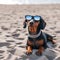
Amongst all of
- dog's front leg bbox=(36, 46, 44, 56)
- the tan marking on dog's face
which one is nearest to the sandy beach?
dog's front leg bbox=(36, 46, 44, 56)

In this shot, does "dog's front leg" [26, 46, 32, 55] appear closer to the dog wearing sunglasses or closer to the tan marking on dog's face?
the dog wearing sunglasses

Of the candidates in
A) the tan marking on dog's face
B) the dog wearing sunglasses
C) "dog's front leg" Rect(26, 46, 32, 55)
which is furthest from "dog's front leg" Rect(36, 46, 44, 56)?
the tan marking on dog's face

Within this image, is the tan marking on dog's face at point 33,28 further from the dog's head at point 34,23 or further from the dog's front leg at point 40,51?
the dog's front leg at point 40,51

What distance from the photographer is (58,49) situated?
445cm

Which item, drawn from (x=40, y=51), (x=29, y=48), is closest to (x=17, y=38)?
(x=29, y=48)

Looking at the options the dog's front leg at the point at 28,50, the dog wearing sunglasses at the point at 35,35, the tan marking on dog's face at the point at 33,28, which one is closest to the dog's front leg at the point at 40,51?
the dog wearing sunglasses at the point at 35,35

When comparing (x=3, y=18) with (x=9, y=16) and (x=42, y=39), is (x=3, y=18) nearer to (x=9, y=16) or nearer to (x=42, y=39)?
(x=9, y=16)

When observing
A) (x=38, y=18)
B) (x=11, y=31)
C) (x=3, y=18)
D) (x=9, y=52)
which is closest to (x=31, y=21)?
(x=38, y=18)

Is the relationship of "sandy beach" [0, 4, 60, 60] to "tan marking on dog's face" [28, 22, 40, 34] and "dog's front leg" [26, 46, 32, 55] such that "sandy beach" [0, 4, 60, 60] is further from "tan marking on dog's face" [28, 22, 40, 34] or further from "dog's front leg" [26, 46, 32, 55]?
"tan marking on dog's face" [28, 22, 40, 34]

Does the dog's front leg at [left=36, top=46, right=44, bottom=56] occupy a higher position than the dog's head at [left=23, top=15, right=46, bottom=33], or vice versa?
the dog's head at [left=23, top=15, right=46, bottom=33]

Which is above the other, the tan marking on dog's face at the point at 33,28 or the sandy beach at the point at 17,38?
the tan marking on dog's face at the point at 33,28

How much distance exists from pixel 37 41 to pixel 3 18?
128 inches

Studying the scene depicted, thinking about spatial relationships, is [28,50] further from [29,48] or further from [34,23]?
[34,23]

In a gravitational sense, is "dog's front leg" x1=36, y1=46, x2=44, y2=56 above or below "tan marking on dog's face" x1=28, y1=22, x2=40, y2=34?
below
